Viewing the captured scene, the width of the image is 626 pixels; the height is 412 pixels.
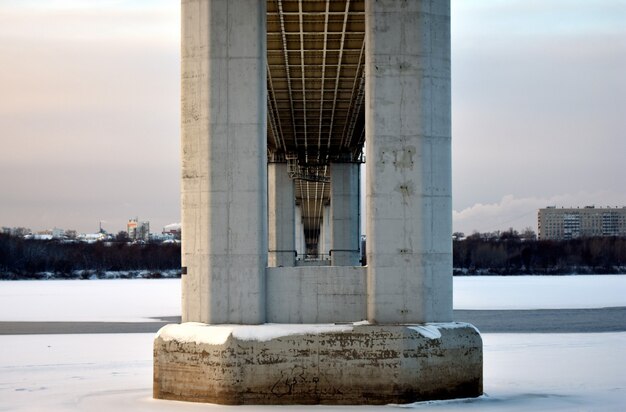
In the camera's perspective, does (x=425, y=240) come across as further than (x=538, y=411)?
Yes

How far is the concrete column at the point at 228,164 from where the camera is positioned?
21391 millimetres

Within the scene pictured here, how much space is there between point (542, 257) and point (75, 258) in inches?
3356

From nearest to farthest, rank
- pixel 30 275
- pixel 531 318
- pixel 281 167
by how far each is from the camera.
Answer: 1. pixel 531 318
2. pixel 281 167
3. pixel 30 275

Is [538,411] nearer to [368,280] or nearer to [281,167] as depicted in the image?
[368,280]

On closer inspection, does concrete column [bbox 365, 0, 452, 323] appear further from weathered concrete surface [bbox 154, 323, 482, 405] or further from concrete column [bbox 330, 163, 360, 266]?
concrete column [bbox 330, 163, 360, 266]

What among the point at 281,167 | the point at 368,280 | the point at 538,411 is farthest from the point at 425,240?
the point at 281,167

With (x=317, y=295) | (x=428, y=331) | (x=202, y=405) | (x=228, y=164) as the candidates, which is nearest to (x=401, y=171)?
(x=317, y=295)

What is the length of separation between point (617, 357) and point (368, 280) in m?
11.6

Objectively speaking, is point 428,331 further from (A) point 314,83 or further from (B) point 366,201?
(A) point 314,83

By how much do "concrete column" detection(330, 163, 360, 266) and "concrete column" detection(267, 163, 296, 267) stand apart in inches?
118

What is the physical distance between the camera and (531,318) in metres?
47.4

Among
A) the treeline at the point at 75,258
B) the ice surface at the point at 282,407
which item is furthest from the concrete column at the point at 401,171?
the treeline at the point at 75,258

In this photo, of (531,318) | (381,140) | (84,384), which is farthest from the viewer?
(531,318)

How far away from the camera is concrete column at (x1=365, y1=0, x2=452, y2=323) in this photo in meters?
21.3
